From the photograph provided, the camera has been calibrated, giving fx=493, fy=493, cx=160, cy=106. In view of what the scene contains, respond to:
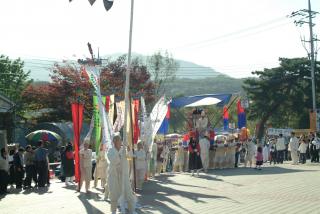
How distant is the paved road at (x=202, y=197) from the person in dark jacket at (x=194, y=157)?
1.67 metres

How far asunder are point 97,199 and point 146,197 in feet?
4.43

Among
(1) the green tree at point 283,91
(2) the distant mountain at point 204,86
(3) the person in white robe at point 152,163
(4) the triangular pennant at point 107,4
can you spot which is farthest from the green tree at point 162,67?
(2) the distant mountain at point 204,86

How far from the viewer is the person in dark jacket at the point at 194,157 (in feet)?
66.0

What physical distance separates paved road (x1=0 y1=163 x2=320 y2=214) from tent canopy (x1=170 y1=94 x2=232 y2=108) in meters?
6.59

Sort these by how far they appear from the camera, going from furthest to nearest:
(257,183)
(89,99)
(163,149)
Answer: (89,99) → (163,149) → (257,183)

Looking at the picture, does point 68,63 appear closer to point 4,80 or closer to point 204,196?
point 4,80

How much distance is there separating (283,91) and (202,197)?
113 feet

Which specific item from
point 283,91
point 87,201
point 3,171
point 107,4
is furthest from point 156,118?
point 283,91

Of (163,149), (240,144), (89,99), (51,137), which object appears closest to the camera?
(163,149)

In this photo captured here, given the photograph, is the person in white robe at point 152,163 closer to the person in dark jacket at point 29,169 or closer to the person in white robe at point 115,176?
the person in dark jacket at point 29,169

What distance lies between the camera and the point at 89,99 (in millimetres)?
35281

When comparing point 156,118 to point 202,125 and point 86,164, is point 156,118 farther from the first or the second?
point 202,125

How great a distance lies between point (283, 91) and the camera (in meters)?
45.6

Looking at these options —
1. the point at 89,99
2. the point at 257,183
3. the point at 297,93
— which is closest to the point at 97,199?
the point at 257,183
